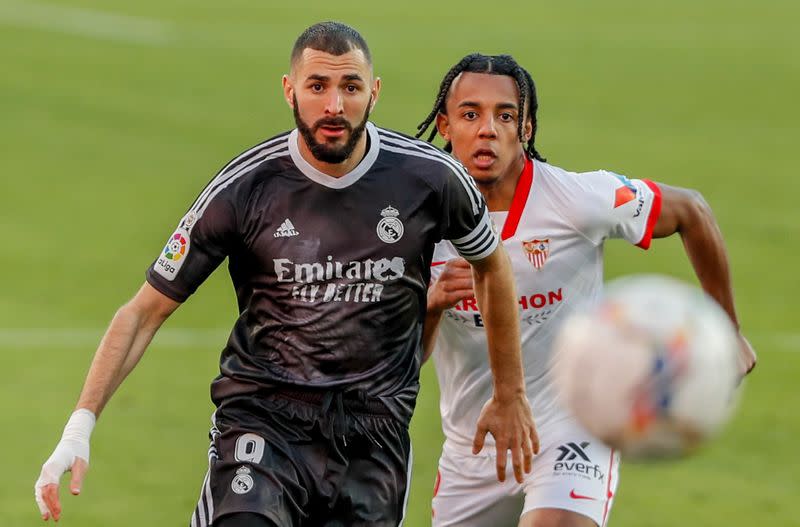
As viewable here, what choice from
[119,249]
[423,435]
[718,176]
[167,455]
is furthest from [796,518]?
[718,176]

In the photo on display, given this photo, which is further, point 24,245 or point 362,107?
point 24,245

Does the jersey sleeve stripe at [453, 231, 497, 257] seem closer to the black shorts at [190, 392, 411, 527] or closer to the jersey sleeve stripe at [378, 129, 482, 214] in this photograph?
the jersey sleeve stripe at [378, 129, 482, 214]

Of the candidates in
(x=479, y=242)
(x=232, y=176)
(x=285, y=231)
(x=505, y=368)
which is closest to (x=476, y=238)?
(x=479, y=242)

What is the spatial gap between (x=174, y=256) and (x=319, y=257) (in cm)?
62

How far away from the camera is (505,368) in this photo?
777cm

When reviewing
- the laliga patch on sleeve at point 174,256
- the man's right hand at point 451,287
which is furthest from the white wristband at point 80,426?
the man's right hand at point 451,287

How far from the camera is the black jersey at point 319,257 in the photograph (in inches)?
292

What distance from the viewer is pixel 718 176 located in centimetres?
2225

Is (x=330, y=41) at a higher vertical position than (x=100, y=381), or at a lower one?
higher

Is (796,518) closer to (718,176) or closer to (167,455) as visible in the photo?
(167,455)

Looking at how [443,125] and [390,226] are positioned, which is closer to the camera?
[390,226]

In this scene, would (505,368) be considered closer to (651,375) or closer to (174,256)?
(651,375)

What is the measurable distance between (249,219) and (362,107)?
68 cm

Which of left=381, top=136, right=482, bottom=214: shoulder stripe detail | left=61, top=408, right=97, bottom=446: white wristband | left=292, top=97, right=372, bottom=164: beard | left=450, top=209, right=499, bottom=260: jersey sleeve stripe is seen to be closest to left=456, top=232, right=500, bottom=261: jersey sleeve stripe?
left=450, top=209, right=499, bottom=260: jersey sleeve stripe
